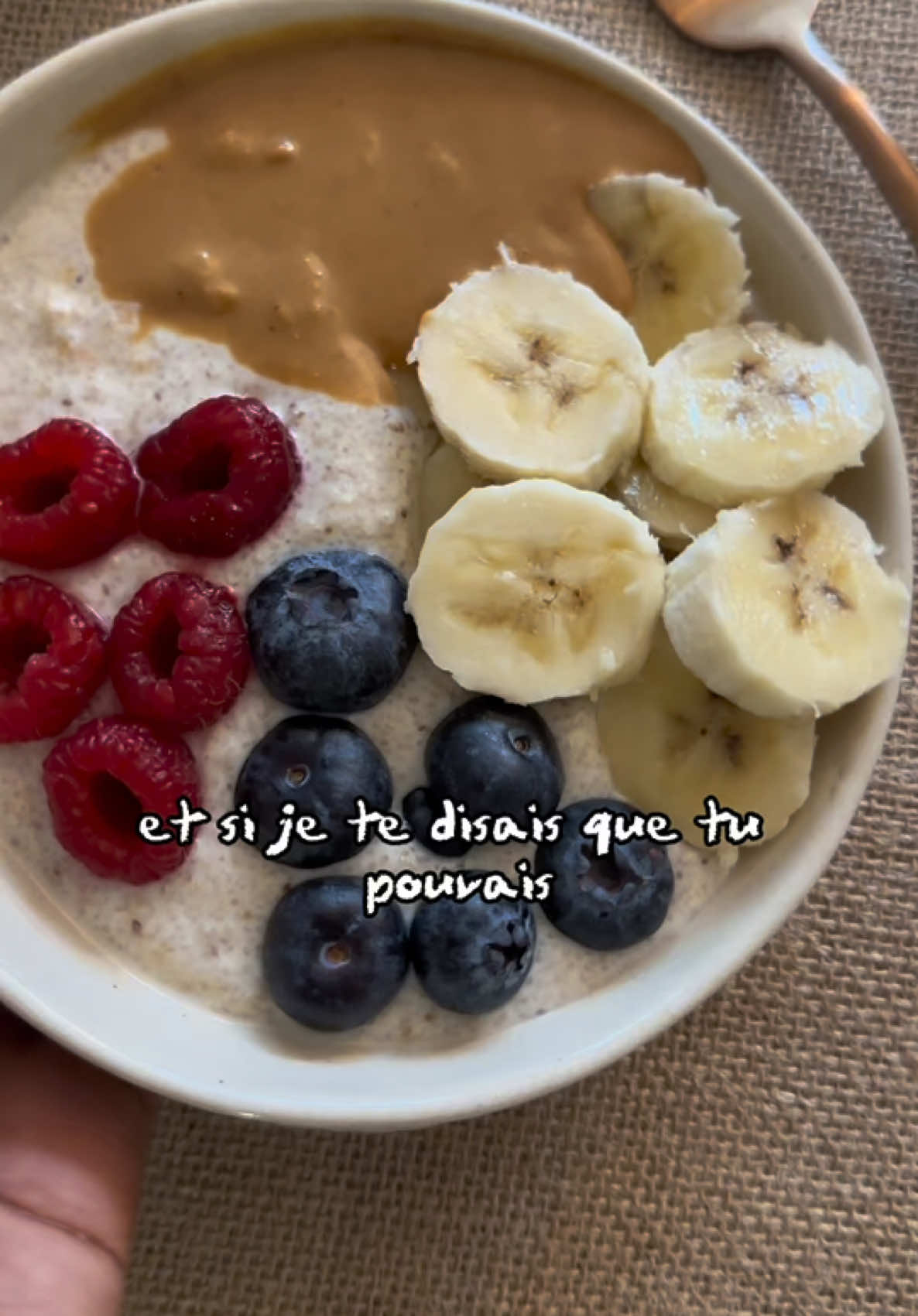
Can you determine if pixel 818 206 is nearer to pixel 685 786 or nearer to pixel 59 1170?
pixel 685 786

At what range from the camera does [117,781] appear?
3.17 feet

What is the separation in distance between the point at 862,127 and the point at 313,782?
88cm

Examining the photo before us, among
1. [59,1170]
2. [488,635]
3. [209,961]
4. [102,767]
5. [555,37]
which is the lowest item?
[59,1170]

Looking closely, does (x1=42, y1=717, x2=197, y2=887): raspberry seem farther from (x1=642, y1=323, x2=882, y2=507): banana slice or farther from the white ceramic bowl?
(x1=642, y1=323, x2=882, y2=507): banana slice

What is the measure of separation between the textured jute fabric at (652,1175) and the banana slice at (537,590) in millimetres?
397

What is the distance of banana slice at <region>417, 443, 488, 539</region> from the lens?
101 centimetres

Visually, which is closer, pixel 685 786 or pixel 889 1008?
pixel 685 786

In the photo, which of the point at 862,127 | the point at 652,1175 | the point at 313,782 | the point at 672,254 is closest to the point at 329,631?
the point at 313,782

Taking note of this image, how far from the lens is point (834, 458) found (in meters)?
0.97

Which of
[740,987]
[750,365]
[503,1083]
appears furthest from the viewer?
[740,987]

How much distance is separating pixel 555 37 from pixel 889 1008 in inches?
38.9

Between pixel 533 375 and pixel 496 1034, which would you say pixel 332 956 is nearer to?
pixel 496 1034

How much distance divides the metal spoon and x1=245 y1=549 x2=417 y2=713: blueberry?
2.25 feet

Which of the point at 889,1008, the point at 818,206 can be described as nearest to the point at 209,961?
the point at 889,1008
